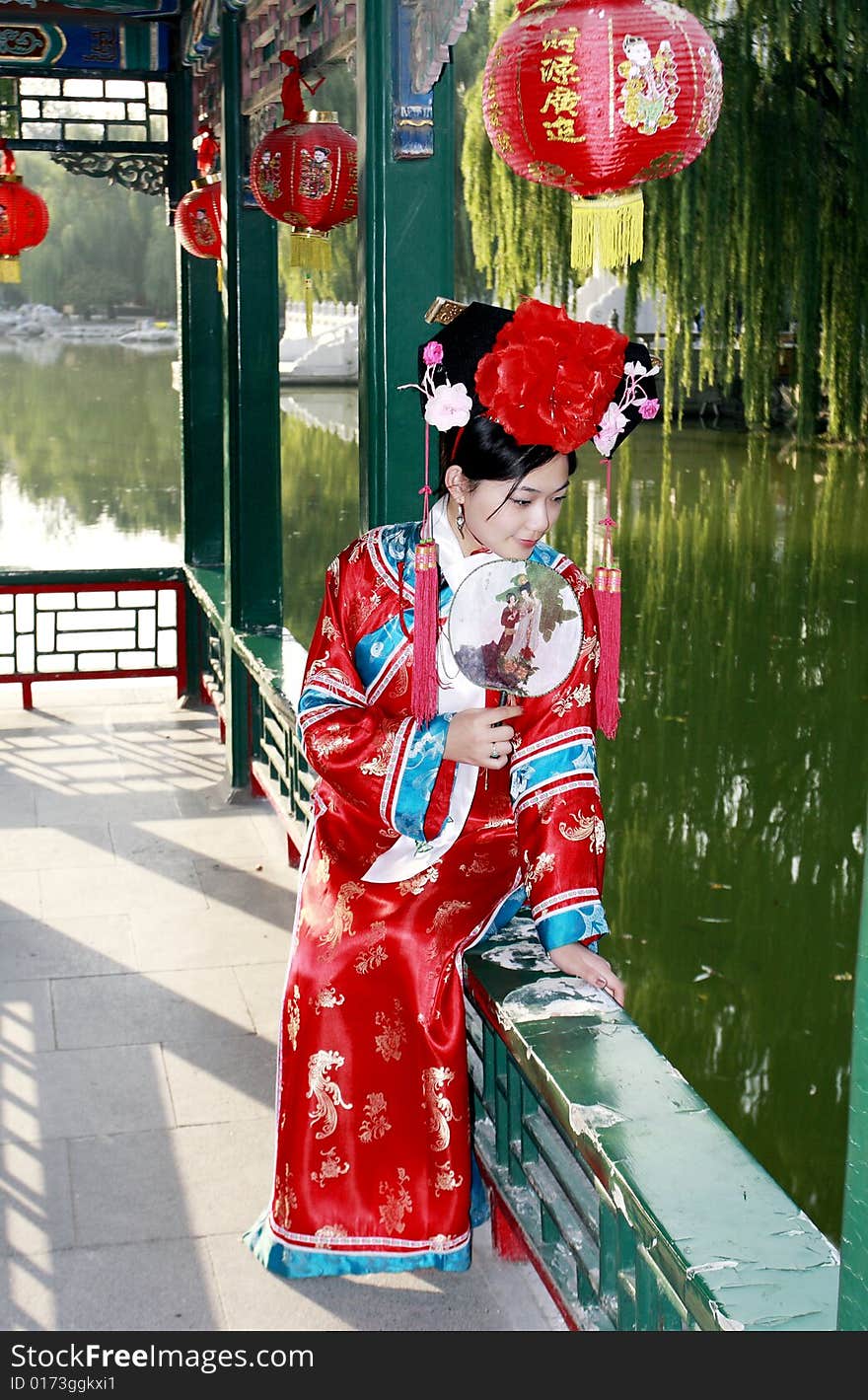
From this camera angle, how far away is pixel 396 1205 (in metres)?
2.16

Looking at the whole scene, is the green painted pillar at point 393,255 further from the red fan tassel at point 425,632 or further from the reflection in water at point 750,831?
the reflection in water at point 750,831

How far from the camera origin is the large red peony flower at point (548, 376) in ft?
6.03

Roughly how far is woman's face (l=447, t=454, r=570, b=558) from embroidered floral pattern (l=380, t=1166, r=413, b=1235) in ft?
2.96

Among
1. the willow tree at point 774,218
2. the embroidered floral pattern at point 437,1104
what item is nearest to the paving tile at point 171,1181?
the embroidered floral pattern at point 437,1104

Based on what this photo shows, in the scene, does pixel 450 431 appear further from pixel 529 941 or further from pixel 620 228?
pixel 529 941

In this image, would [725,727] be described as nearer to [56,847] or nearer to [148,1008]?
[56,847]

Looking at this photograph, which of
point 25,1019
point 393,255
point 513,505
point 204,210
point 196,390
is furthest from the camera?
point 196,390

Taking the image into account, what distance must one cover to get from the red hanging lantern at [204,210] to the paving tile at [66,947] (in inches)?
91.3

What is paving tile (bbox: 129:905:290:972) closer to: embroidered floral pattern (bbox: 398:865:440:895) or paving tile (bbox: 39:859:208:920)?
paving tile (bbox: 39:859:208:920)

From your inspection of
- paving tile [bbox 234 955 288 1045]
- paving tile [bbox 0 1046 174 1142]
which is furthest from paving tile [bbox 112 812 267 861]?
paving tile [bbox 0 1046 174 1142]

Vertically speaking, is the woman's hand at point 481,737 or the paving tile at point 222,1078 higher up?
the woman's hand at point 481,737

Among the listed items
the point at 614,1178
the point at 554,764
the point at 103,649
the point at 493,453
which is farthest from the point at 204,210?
the point at 614,1178

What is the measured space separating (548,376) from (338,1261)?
4.25 ft
